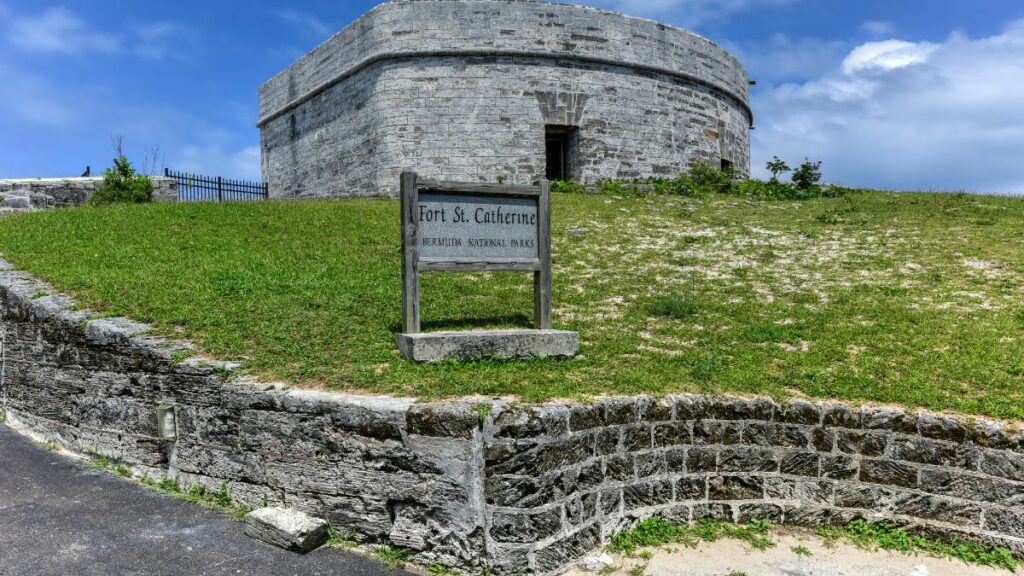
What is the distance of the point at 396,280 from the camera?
8.05 metres

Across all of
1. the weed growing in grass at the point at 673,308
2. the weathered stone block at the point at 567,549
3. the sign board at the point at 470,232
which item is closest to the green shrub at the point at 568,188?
the weed growing in grass at the point at 673,308

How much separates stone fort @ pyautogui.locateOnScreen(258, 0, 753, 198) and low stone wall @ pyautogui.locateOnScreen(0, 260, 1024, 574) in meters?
11.5

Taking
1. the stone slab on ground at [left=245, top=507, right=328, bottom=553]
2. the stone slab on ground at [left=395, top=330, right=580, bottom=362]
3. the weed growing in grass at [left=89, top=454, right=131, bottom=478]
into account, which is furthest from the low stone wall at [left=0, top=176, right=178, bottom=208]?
the stone slab on ground at [left=245, top=507, right=328, bottom=553]

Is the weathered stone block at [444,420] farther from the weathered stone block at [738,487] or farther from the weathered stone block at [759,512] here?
the weathered stone block at [759,512]

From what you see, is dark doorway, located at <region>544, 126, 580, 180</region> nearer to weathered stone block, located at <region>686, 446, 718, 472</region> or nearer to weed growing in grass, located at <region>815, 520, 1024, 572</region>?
weathered stone block, located at <region>686, 446, 718, 472</region>

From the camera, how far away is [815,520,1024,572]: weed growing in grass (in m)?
4.56

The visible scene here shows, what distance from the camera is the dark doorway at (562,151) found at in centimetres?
1702

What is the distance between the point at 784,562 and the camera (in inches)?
173

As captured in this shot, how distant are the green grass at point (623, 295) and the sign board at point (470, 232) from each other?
2.12ft

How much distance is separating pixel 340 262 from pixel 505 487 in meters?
5.40

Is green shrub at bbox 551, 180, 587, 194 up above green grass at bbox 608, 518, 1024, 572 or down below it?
above

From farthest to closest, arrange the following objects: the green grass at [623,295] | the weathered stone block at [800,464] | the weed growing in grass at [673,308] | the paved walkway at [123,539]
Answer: the weed growing in grass at [673,308]
the green grass at [623,295]
the weathered stone block at [800,464]
the paved walkway at [123,539]

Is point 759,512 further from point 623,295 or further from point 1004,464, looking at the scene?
point 623,295

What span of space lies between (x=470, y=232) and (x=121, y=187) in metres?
12.8
